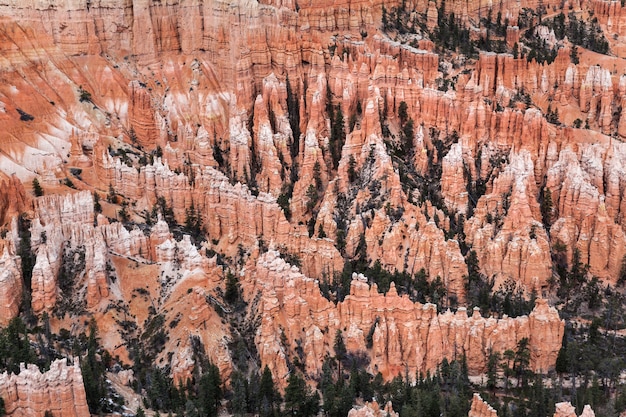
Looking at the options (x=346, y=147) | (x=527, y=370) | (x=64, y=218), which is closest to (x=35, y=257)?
(x=64, y=218)

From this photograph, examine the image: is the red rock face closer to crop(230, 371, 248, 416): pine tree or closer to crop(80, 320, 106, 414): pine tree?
crop(230, 371, 248, 416): pine tree

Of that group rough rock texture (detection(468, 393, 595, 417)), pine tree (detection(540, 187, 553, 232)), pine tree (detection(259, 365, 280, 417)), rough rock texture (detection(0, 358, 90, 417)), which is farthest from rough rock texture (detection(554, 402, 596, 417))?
rough rock texture (detection(0, 358, 90, 417))

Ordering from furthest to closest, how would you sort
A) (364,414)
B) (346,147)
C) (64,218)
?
1. (346,147)
2. (64,218)
3. (364,414)

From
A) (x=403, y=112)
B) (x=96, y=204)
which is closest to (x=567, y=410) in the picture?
(x=403, y=112)

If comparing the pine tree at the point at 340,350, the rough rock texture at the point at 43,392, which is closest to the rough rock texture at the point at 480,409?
the pine tree at the point at 340,350

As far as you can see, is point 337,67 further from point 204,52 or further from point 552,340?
point 552,340

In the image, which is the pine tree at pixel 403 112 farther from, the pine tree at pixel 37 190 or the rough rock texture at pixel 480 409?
the rough rock texture at pixel 480 409
